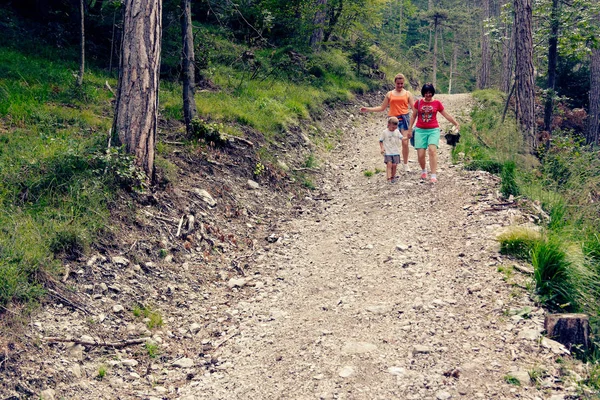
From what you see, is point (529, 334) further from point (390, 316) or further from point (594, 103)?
point (594, 103)

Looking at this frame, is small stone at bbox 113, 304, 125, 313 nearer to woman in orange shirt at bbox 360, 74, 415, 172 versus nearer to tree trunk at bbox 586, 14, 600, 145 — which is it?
woman in orange shirt at bbox 360, 74, 415, 172

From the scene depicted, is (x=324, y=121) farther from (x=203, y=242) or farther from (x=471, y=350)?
(x=471, y=350)

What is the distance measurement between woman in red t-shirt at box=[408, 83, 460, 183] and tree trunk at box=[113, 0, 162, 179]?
4649mm

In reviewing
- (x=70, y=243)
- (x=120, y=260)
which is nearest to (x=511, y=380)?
(x=120, y=260)

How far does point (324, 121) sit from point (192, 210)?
7.57m

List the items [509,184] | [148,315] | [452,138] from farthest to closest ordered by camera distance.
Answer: [452,138] < [509,184] < [148,315]

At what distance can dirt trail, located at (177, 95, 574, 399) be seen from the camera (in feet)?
11.9

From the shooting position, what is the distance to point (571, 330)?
12.6ft

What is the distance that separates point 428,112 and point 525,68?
4940 millimetres


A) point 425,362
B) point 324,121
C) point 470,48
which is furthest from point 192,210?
point 470,48

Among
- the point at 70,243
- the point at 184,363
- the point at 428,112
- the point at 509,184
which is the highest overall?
the point at 428,112

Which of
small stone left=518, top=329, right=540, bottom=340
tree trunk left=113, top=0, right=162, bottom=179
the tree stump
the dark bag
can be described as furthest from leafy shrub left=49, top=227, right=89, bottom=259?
the dark bag

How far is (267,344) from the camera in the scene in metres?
4.43

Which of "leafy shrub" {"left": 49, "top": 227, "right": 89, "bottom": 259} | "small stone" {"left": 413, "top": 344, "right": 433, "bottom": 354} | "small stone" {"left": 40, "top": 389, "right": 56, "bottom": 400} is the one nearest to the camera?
"small stone" {"left": 40, "top": 389, "right": 56, "bottom": 400}
